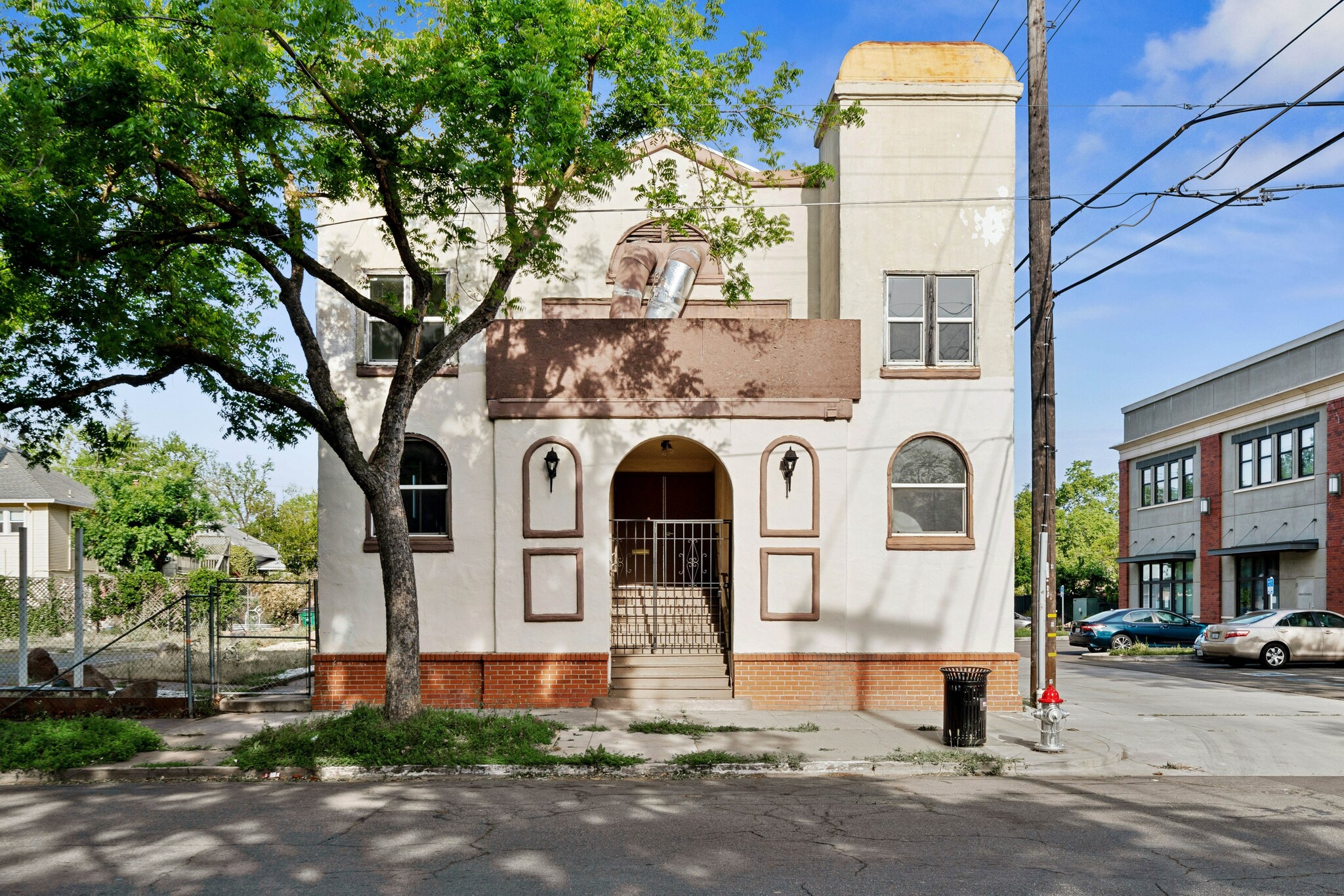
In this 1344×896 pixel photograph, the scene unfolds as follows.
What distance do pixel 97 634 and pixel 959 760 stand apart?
21.6m

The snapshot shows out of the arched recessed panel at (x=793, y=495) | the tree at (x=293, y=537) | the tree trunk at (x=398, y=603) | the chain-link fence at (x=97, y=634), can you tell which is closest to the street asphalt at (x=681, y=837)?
the tree trunk at (x=398, y=603)

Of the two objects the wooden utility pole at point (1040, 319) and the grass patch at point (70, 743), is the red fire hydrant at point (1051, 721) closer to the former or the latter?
the wooden utility pole at point (1040, 319)

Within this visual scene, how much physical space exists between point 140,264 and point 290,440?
11.6 ft

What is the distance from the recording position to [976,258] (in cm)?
1483

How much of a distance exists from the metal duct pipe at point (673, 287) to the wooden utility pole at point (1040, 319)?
5125 mm

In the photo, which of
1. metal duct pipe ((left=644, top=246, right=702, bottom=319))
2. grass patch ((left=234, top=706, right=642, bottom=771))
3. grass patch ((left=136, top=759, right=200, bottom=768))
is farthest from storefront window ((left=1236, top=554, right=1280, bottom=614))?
grass patch ((left=136, top=759, right=200, bottom=768))

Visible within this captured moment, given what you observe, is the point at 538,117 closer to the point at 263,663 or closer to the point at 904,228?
the point at 904,228

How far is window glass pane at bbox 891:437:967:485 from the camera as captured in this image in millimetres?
14719

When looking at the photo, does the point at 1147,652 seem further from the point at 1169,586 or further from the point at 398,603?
the point at 398,603

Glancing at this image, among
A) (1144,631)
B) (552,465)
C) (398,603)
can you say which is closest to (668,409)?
(552,465)

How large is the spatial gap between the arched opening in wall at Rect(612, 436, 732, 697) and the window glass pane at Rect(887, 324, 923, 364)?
3096 mm

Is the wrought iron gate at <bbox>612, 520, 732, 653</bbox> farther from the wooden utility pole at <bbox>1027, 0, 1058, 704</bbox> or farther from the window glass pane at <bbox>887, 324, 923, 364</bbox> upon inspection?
the wooden utility pole at <bbox>1027, 0, 1058, 704</bbox>

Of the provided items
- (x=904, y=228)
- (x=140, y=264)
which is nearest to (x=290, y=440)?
(x=140, y=264)

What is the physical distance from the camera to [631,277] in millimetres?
15812
